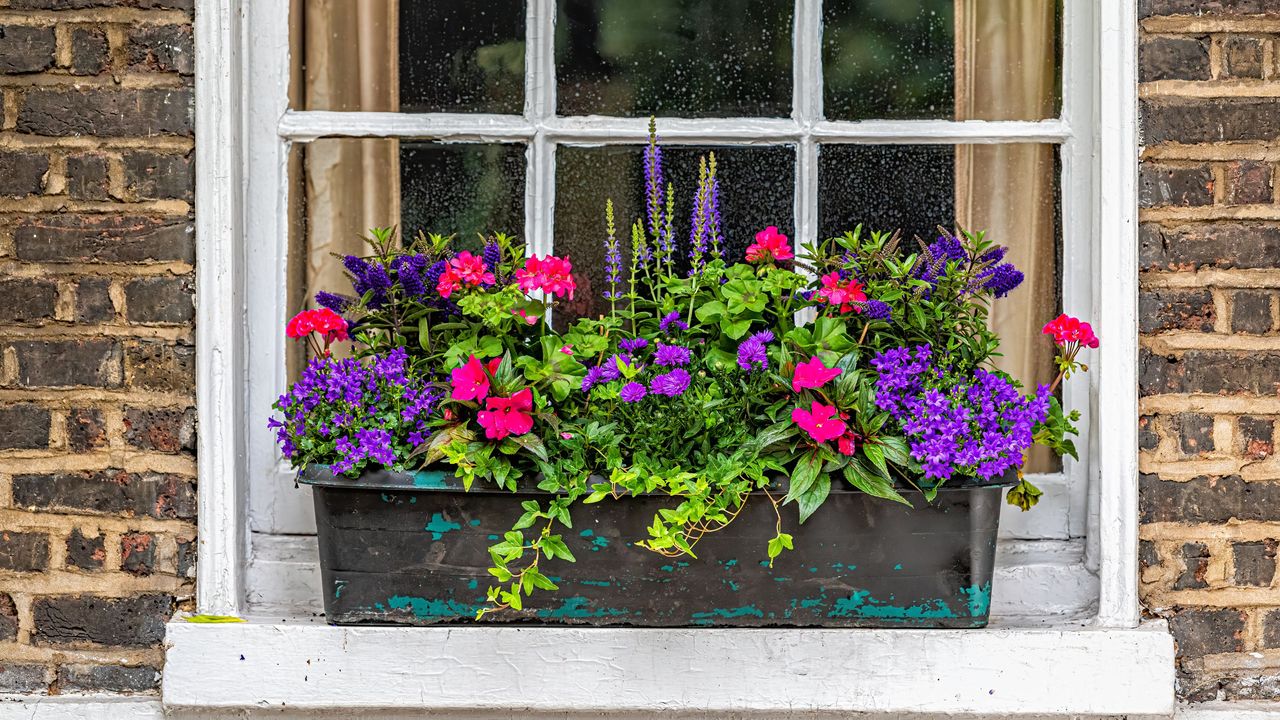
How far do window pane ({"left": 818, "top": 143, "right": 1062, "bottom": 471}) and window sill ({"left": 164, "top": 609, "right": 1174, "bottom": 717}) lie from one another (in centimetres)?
37

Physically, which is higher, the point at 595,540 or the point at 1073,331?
the point at 1073,331

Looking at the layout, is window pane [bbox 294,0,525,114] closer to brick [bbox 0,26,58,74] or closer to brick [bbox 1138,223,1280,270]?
brick [bbox 0,26,58,74]

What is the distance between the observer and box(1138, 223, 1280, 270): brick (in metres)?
1.67

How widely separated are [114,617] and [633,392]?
3.07ft

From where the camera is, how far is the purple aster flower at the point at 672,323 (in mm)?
1568

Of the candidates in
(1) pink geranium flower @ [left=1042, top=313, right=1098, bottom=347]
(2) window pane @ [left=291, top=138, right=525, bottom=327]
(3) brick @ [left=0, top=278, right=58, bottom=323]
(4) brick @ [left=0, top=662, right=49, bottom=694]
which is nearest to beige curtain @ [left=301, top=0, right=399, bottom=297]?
(2) window pane @ [left=291, top=138, right=525, bottom=327]

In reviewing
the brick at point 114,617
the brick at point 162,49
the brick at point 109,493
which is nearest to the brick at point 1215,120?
the brick at point 162,49

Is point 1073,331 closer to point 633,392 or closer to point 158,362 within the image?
point 633,392

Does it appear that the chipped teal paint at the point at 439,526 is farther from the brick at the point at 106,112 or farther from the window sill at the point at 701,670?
the brick at the point at 106,112

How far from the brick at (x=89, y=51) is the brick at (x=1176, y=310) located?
172 centimetres

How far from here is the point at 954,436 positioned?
1.46 meters

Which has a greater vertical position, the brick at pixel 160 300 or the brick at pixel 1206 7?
the brick at pixel 1206 7

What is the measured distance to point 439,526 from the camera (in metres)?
1.52

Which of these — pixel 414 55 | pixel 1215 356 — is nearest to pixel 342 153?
pixel 414 55
